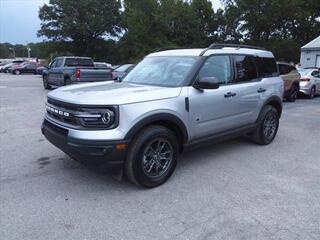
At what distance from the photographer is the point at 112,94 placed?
4406 mm

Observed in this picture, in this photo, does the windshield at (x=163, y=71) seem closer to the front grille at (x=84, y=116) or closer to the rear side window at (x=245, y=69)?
the rear side window at (x=245, y=69)

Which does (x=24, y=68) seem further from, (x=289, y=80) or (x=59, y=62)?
(x=289, y=80)

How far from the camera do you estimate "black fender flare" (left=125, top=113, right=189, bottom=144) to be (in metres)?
4.21

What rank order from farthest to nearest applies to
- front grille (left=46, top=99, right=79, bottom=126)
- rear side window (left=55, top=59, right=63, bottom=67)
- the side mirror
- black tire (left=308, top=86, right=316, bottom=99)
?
rear side window (left=55, top=59, right=63, bottom=67), black tire (left=308, top=86, right=316, bottom=99), the side mirror, front grille (left=46, top=99, right=79, bottom=126)

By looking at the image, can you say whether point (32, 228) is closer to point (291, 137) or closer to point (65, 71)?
point (291, 137)

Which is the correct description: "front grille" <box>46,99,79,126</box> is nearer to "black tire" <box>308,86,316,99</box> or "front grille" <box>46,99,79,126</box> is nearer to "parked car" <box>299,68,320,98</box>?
"parked car" <box>299,68,320,98</box>

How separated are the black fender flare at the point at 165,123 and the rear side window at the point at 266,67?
2524 millimetres

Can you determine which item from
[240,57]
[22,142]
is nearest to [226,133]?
[240,57]

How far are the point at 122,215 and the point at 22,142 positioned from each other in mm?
3775

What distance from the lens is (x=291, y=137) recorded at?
7508 mm

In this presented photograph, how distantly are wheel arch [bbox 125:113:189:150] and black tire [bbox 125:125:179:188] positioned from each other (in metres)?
0.09

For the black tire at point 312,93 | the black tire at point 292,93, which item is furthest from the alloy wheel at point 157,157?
the black tire at point 312,93

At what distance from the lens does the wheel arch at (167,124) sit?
4223mm

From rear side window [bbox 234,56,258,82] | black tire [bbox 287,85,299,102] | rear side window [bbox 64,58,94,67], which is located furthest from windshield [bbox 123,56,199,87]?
rear side window [bbox 64,58,94,67]
